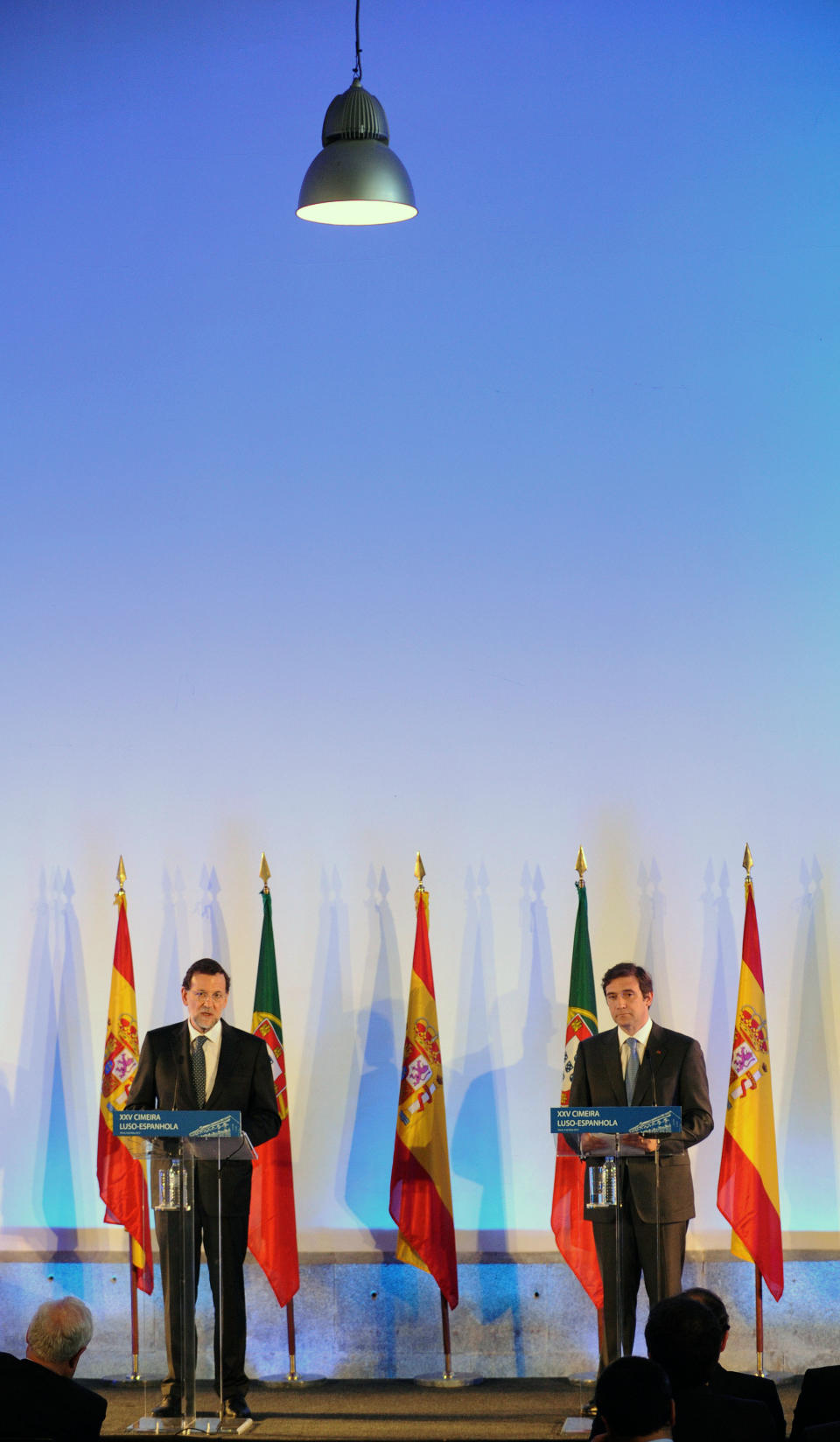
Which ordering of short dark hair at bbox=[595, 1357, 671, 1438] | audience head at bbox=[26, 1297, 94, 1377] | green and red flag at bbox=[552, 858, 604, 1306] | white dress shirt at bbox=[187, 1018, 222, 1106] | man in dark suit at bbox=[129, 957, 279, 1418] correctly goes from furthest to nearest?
green and red flag at bbox=[552, 858, 604, 1306], white dress shirt at bbox=[187, 1018, 222, 1106], man in dark suit at bbox=[129, 957, 279, 1418], audience head at bbox=[26, 1297, 94, 1377], short dark hair at bbox=[595, 1357, 671, 1438]

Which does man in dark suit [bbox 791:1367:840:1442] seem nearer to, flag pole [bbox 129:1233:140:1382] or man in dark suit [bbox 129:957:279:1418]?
man in dark suit [bbox 129:957:279:1418]

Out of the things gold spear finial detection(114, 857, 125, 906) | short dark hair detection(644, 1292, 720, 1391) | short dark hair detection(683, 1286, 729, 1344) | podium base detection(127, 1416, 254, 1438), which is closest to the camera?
short dark hair detection(644, 1292, 720, 1391)

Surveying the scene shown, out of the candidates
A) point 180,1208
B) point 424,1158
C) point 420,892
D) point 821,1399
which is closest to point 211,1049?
point 180,1208

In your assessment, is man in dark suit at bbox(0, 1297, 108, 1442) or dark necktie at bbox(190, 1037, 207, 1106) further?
dark necktie at bbox(190, 1037, 207, 1106)

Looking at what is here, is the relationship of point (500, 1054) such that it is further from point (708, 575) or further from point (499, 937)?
point (708, 575)

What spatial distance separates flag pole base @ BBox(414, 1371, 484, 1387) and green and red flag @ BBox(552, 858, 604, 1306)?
25.3 inches

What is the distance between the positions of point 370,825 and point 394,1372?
2255mm

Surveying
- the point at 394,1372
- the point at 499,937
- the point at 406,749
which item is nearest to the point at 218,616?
the point at 406,749

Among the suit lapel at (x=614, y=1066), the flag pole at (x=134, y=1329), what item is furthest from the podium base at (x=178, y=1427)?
the suit lapel at (x=614, y=1066)

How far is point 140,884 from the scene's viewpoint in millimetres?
7723

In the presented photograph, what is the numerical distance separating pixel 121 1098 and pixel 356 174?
12.3 ft

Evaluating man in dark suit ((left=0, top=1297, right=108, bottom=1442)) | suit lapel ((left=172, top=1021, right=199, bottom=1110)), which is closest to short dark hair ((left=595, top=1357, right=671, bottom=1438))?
man in dark suit ((left=0, top=1297, right=108, bottom=1442))

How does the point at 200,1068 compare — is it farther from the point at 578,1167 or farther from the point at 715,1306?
Result: the point at 715,1306

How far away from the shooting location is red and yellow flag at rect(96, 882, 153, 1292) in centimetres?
710
